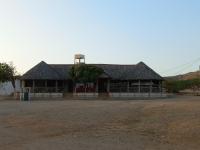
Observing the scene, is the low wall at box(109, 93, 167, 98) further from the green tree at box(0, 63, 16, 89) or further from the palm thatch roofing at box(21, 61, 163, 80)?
the green tree at box(0, 63, 16, 89)

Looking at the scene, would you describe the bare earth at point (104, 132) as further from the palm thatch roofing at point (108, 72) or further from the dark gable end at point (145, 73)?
the dark gable end at point (145, 73)

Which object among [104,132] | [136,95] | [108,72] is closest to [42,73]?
[108,72]

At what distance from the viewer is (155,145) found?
1600 cm

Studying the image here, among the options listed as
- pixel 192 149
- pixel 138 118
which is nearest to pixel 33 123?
pixel 138 118

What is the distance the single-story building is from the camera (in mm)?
59969

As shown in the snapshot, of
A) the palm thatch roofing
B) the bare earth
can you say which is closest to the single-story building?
the palm thatch roofing

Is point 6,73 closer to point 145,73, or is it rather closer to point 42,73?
point 42,73

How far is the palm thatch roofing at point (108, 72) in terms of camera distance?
6119cm

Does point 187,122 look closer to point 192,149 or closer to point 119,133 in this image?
point 119,133

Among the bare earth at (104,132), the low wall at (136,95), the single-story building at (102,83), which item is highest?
the single-story building at (102,83)

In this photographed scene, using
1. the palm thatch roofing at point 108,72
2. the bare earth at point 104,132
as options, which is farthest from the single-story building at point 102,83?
the bare earth at point 104,132

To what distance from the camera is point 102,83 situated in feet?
211

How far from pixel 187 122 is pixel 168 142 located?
3.89 metres

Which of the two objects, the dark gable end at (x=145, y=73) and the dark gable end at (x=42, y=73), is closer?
the dark gable end at (x=42, y=73)
